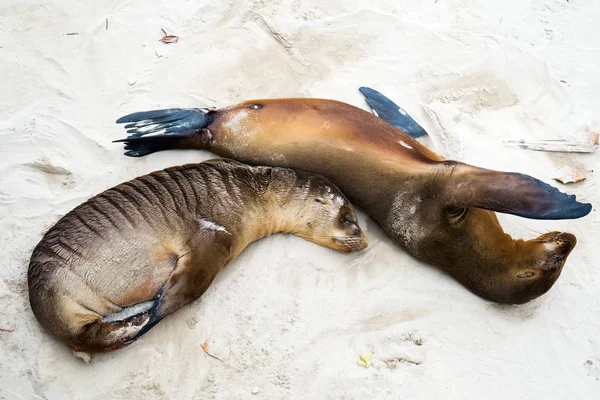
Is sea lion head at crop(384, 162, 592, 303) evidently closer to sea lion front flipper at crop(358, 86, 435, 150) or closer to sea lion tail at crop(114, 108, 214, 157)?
sea lion front flipper at crop(358, 86, 435, 150)

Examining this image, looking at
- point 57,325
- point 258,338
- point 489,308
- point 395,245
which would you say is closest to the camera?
point 57,325

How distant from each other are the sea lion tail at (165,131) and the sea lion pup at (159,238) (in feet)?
0.95

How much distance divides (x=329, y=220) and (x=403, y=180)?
1.61 feet

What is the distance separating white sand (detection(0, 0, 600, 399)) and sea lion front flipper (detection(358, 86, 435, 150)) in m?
0.14

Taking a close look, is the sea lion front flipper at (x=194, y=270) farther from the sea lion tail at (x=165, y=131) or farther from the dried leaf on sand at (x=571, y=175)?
the dried leaf on sand at (x=571, y=175)

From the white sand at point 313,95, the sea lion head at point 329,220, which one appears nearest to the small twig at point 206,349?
the white sand at point 313,95

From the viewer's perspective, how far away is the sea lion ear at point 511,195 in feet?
9.66

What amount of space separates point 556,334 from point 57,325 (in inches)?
104

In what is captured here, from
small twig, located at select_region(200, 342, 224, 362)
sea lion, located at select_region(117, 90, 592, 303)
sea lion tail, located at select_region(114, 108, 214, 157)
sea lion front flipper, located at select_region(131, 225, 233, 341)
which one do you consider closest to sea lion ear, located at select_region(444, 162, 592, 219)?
sea lion, located at select_region(117, 90, 592, 303)

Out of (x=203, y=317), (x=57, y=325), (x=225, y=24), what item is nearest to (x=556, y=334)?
(x=203, y=317)

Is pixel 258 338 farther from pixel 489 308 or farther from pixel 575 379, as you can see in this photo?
pixel 575 379

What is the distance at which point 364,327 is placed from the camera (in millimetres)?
3262

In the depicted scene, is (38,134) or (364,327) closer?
(364,327)

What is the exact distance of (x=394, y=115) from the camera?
4.16 meters
